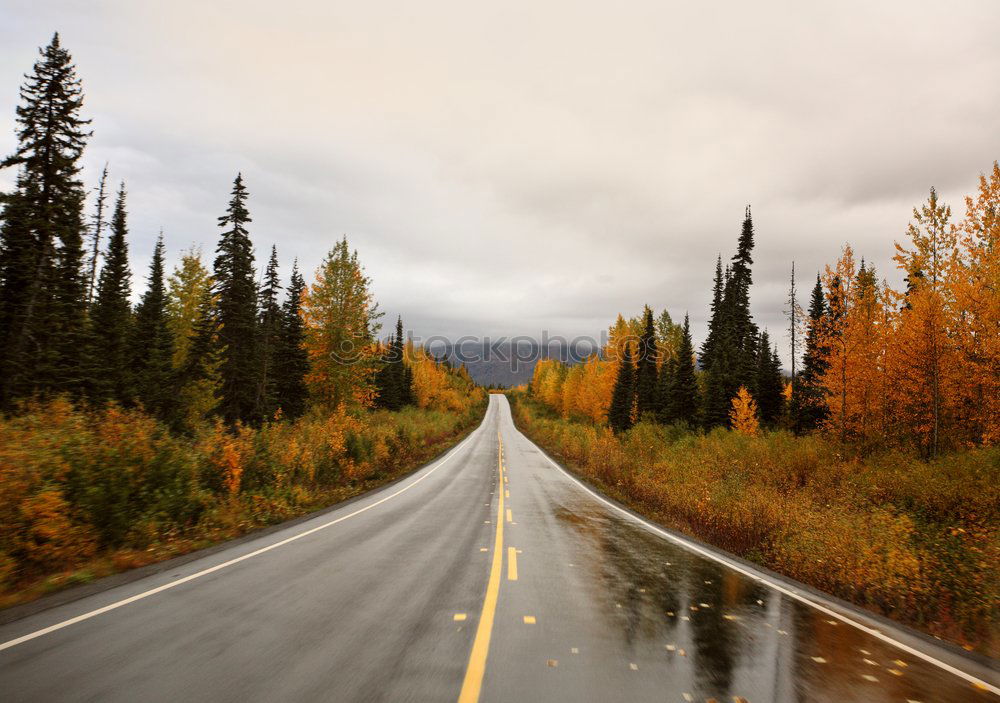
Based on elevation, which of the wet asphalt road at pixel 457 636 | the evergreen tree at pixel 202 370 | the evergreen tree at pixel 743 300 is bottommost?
the wet asphalt road at pixel 457 636

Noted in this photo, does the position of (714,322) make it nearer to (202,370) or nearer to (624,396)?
(624,396)

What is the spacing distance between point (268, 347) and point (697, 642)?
34219 mm

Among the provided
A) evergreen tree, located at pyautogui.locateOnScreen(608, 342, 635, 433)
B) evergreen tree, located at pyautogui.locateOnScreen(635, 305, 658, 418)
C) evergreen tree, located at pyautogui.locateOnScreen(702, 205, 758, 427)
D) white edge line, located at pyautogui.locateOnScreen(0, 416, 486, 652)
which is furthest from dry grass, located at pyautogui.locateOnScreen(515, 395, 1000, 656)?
evergreen tree, located at pyautogui.locateOnScreen(635, 305, 658, 418)

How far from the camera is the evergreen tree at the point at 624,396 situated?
4762 centimetres

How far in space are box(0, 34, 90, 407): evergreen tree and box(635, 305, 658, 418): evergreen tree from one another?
156 feet

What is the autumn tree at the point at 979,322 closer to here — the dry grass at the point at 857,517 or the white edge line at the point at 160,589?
the dry grass at the point at 857,517

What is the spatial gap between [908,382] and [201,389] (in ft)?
138

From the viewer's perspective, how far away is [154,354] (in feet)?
102

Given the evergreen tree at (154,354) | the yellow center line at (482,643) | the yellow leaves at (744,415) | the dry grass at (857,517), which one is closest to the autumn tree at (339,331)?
the evergreen tree at (154,354)

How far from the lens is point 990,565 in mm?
7387

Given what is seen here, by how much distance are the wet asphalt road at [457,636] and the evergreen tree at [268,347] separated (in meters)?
24.8

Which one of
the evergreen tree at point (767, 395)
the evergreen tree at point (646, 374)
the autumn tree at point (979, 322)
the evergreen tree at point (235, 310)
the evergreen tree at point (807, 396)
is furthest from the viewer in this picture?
the evergreen tree at point (646, 374)

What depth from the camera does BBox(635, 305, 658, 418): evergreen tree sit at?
49844 mm

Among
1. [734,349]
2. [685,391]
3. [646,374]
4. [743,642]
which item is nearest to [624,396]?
[646,374]
